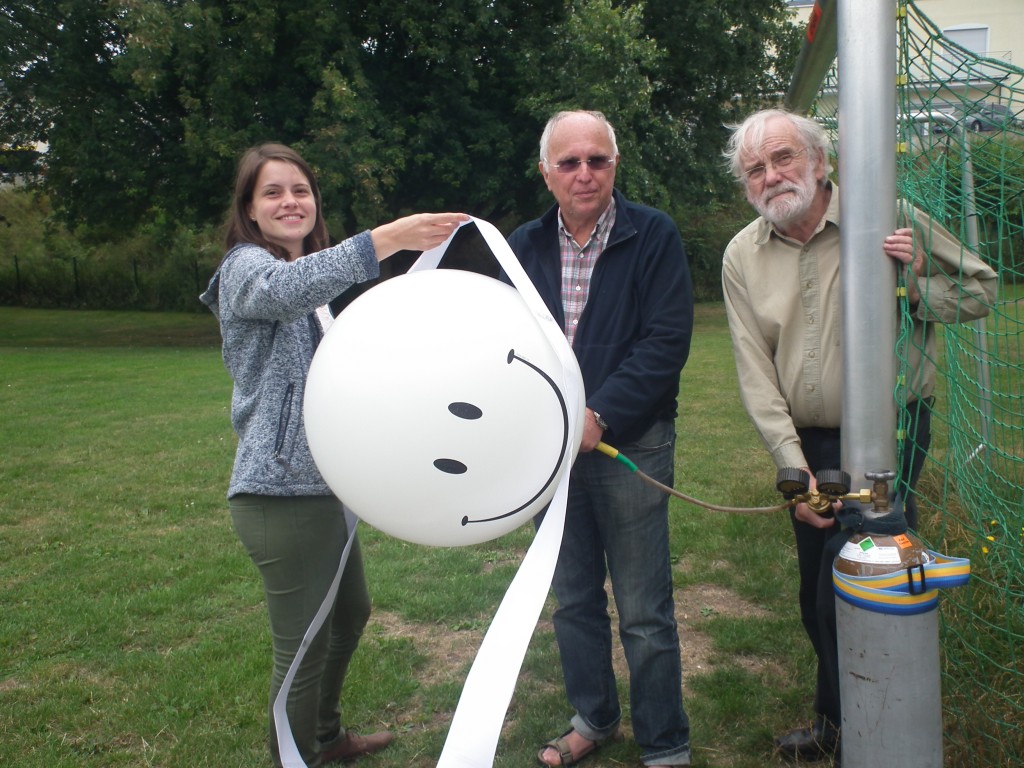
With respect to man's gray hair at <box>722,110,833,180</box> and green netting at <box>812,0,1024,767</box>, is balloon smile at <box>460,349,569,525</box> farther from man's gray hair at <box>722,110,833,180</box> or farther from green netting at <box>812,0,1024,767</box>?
green netting at <box>812,0,1024,767</box>

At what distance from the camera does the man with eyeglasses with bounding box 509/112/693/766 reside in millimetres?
2598

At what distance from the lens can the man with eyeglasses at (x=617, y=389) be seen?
2.60 m

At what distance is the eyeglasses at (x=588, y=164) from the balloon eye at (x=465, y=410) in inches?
41.0

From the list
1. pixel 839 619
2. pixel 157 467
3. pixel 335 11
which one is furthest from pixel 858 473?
pixel 335 11

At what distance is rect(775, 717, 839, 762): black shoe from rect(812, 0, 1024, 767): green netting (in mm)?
356

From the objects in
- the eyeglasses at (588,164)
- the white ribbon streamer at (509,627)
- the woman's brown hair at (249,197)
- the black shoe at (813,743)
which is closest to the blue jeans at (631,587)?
the black shoe at (813,743)

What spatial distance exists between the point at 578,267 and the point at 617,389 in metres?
0.46

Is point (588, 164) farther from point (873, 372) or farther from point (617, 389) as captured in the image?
point (873, 372)

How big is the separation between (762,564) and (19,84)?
55.2ft

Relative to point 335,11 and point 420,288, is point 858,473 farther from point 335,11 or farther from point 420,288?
point 335,11

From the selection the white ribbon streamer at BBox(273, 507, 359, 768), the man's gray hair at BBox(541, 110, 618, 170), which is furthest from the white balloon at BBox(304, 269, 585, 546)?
the man's gray hair at BBox(541, 110, 618, 170)

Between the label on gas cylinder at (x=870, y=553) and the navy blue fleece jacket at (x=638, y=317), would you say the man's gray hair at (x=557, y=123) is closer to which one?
the navy blue fleece jacket at (x=638, y=317)

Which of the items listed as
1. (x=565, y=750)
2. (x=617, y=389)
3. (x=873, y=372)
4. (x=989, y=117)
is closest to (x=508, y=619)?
(x=617, y=389)

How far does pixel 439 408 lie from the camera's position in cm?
184
